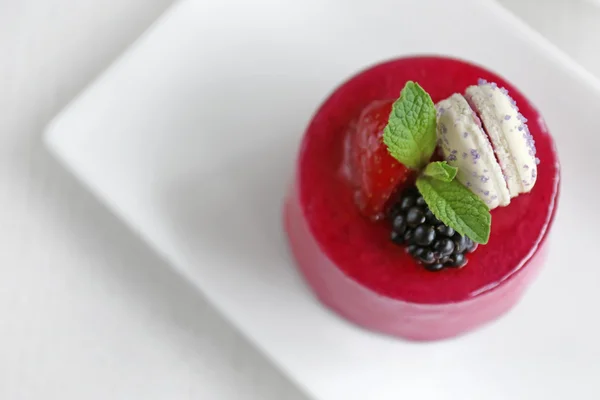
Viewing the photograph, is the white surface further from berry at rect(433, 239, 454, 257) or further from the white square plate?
berry at rect(433, 239, 454, 257)

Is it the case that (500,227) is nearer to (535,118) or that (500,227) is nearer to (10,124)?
(535,118)

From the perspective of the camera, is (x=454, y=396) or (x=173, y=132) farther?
(x=173, y=132)

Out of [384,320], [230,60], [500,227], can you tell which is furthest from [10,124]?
[500,227]

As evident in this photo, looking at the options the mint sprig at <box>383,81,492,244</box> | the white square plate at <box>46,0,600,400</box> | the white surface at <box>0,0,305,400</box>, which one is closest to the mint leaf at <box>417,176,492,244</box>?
the mint sprig at <box>383,81,492,244</box>

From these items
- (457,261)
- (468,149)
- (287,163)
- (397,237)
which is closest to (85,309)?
(287,163)

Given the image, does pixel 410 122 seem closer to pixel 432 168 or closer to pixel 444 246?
pixel 432 168

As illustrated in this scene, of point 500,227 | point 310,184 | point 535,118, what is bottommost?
point 310,184
